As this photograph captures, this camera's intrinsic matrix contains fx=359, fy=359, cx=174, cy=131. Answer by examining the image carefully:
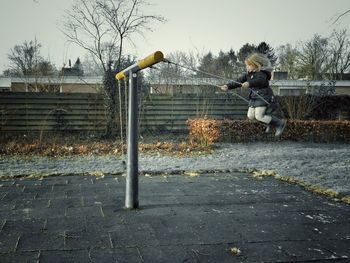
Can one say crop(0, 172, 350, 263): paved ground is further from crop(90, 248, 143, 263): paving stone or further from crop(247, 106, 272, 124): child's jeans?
crop(247, 106, 272, 124): child's jeans

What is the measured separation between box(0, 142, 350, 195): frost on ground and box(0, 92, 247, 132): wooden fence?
4759 mm

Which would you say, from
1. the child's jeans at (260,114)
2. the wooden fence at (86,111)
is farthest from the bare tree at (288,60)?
the child's jeans at (260,114)

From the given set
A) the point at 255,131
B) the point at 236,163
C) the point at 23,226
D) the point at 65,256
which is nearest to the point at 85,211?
the point at 23,226

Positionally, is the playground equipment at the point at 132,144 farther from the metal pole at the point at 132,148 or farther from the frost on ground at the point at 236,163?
the frost on ground at the point at 236,163

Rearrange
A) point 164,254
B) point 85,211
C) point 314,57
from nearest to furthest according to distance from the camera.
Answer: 1. point 164,254
2. point 85,211
3. point 314,57

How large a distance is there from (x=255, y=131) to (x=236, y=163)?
4026 millimetres

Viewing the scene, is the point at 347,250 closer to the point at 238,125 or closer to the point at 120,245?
the point at 120,245

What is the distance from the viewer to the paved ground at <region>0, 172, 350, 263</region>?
305 centimetres

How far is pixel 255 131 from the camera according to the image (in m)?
12.1

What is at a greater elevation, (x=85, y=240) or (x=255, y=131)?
(x=255, y=131)

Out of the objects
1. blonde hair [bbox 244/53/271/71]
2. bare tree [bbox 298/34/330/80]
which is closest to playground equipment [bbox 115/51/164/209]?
blonde hair [bbox 244/53/271/71]

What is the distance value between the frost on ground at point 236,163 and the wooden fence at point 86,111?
476cm

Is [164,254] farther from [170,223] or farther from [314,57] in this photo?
[314,57]

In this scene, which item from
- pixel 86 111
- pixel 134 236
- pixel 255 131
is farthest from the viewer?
pixel 86 111
